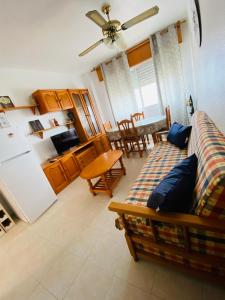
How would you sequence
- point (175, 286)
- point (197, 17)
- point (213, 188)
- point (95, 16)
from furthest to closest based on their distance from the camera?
point (95, 16) < point (197, 17) < point (175, 286) < point (213, 188)

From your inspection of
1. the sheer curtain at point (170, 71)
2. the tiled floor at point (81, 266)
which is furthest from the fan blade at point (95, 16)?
the tiled floor at point (81, 266)

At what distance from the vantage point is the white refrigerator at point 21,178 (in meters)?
1.95

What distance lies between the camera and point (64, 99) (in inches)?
136

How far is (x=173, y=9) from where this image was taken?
2498mm

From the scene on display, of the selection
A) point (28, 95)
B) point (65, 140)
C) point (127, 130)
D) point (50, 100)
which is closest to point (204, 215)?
point (127, 130)

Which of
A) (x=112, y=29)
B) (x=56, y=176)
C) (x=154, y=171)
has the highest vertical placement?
(x=112, y=29)

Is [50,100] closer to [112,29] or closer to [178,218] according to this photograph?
[112,29]

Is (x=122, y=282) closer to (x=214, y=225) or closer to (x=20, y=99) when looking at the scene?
(x=214, y=225)

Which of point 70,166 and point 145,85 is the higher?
point 145,85

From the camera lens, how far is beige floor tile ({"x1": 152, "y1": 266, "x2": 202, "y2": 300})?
1003 millimetres

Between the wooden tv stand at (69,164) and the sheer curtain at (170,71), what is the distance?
6.97 ft

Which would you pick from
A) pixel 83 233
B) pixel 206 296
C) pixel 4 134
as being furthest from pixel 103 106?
pixel 206 296

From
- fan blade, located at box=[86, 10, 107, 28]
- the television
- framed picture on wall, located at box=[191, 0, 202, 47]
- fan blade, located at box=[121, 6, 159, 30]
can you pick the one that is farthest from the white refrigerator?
framed picture on wall, located at box=[191, 0, 202, 47]

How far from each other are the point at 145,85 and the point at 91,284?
416 cm
